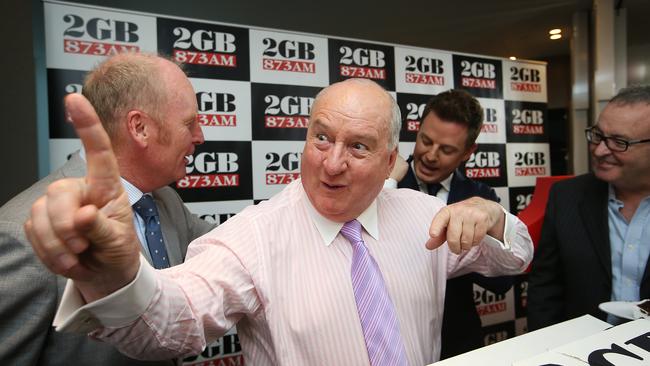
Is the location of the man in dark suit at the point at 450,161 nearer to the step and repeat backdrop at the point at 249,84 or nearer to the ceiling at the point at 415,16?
the step and repeat backdrop at the point at 249,84

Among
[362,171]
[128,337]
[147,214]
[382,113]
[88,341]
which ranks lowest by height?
[88,341]

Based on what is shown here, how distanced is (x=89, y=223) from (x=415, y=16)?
499cm

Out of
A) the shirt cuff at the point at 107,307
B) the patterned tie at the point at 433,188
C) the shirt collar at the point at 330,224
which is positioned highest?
the patterned tie at the point at 433,188

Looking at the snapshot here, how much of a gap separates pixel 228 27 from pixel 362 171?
1.46m

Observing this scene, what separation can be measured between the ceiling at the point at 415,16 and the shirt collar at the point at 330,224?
3731mm

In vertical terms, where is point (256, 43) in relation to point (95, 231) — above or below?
above

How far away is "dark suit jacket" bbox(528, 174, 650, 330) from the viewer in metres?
1.60

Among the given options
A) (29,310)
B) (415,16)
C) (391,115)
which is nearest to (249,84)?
(391,115)

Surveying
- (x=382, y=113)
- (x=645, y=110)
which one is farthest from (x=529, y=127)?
(x=382, y=113)

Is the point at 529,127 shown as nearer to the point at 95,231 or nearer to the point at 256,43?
the point at 256,43

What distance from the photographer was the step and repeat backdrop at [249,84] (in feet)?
5.98

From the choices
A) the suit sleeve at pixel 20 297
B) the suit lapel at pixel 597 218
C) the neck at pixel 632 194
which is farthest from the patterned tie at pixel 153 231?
the neck at pixel 632 194

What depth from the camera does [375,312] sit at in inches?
38.4

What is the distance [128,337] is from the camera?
0.69 meters
